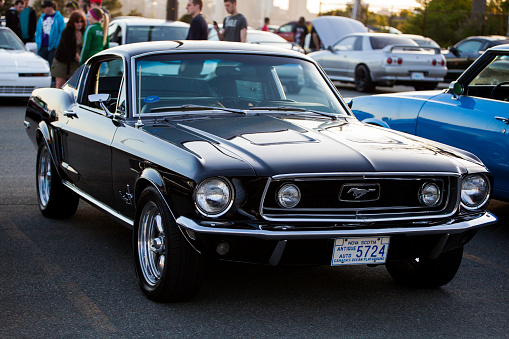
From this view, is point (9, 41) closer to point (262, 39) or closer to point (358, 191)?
point (262, 39)

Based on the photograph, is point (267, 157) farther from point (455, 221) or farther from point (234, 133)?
point (455, 221)

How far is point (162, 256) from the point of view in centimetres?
455

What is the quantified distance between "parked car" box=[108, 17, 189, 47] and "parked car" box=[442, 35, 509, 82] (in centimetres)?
900

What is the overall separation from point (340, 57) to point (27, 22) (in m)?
8.03

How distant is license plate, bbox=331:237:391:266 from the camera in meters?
4.22

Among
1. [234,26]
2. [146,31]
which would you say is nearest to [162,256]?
[234,26]

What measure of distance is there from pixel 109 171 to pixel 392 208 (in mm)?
1906

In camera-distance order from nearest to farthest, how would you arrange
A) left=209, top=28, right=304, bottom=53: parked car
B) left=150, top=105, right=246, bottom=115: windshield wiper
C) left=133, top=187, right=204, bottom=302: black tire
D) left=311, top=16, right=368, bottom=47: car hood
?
left=133, top=187, right=204, bottom=302: black tire < left=150, top=105, right=246, bottom=115: windshield wiper < left=209, top=28, right=304, bottom=53: parked car < left=311, top=16, right=368, bottom=47: car hood

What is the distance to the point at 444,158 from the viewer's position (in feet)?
Result: 15.1

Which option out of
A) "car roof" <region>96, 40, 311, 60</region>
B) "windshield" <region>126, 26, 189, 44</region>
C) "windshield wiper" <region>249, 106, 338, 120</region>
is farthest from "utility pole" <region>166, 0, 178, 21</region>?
"windshield wiper" <region>249, 106, 338, 120</region>

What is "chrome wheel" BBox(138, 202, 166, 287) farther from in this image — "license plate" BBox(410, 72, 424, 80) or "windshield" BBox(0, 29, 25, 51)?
"license plate" BBox(410, 72, 424, 80)

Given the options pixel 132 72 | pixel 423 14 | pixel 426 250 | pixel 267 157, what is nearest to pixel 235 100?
pixel 132 72

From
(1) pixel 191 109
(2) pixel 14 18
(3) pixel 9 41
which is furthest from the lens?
(2) pixel 14 18

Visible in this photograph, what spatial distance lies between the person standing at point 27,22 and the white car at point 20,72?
2822 millimetres
